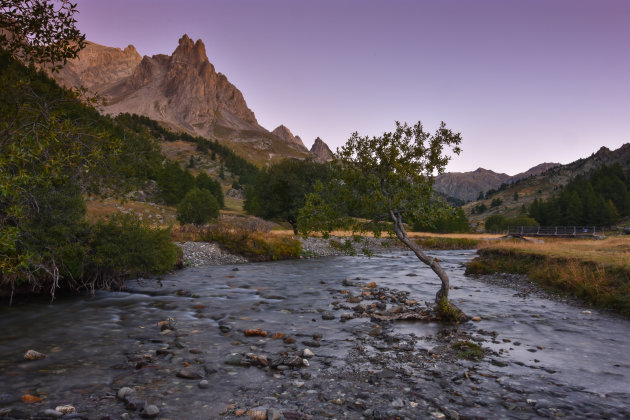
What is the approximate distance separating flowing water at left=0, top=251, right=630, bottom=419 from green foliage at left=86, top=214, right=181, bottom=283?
2.02 meters

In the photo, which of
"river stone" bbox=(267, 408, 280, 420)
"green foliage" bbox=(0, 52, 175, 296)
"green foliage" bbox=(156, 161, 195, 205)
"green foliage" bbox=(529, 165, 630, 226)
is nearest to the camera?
"river stone" bbox=(267, 408, 280, 420)

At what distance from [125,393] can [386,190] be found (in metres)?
12.0

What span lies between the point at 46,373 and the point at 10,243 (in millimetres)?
3717

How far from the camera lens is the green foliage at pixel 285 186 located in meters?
59.5

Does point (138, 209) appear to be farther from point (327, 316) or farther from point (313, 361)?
point (313, 361)

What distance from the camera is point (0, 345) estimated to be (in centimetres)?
1110

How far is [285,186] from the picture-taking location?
61.3 metres

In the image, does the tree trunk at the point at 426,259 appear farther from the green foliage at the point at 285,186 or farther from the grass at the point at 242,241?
the green foliage at the point at 285,186

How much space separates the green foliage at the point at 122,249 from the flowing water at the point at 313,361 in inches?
79.5

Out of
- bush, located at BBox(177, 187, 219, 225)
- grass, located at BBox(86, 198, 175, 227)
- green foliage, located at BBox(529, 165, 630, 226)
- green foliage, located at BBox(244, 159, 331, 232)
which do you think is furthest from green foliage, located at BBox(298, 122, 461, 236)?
green foliage, located at BBox(529, 165, 630, 226)

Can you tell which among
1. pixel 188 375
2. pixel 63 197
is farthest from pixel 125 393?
pixel 63 197

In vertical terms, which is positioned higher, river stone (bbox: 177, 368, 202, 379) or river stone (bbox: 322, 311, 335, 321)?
river stone (bbox: 177, 368, 202, 379)

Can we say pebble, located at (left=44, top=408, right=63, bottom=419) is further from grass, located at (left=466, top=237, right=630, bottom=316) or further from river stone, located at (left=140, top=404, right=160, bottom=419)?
grass, located at (left=466, top=237, right=630, bottom=316)

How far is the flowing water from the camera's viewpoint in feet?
25.0
